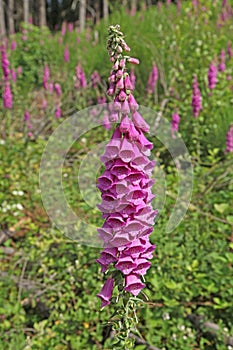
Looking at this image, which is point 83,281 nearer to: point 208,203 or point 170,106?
point 208,203

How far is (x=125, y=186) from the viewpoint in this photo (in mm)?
1223

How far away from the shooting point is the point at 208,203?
3.05 meters

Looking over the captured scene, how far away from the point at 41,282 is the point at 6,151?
1808 millimetres

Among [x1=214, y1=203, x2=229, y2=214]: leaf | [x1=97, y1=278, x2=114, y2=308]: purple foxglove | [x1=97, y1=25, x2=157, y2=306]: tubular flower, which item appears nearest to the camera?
[x1=97, y1=25, x2=157, y2=306]: tubular flower

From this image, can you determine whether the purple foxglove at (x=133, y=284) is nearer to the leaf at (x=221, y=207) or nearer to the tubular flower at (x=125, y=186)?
the tubular flower at (x=125, y=186)

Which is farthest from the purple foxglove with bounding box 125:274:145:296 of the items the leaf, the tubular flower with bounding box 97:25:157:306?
the leaf

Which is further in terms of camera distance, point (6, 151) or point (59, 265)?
point (6, 151)

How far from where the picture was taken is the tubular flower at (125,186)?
1.23 metres

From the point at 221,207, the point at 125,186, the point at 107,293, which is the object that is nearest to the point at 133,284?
the point at 107,293

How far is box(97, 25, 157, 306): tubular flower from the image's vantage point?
1229 millimetres

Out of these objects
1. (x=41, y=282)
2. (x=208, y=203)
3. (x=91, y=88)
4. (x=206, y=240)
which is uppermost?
(x=91, y=88)

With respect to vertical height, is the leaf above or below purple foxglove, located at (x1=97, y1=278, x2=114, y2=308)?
above

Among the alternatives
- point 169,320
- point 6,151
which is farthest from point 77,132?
point 169,320

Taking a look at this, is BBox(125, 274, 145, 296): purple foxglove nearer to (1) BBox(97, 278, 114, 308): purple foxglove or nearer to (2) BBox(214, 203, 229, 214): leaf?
(1) BBox(97, 278, 114, 308): purple foxglove
